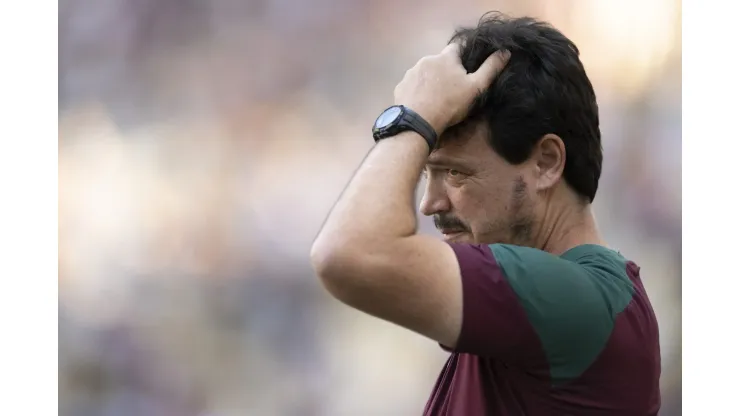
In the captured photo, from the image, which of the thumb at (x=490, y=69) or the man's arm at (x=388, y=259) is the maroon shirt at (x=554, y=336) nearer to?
the man's arm at (x=388, y=259)

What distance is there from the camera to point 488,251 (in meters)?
0.66

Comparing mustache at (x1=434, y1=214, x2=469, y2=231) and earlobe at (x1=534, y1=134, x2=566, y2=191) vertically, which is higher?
earlobe at (x1=534, y1=134, x2=566, y2=191)

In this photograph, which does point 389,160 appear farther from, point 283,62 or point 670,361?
point 283,62

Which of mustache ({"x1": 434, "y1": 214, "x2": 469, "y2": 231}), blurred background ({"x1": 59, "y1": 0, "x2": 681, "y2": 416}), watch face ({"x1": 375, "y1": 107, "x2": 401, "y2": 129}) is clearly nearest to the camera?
watch face ({"x1": 375, "y1": 107, "x2": 401, "y2": 129})

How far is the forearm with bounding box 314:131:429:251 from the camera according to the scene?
62 cm

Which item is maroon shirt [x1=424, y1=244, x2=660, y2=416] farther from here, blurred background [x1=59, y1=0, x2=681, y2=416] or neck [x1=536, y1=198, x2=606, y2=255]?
blurred background [x1=59, y1=0, x2=681, y2=416]

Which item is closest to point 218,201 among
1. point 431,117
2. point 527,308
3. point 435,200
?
point 435,200

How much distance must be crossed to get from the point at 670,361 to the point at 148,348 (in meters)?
1.38

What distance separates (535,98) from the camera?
788mm

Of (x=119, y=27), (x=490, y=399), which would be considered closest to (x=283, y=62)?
(x=119, y=27)

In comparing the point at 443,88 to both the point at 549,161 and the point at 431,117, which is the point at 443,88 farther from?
the point at 549,161

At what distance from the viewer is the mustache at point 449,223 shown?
831 mm

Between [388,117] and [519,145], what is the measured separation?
17 cm

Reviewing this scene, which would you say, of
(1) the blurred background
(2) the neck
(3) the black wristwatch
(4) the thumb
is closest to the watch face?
(3) the black wristwatch
